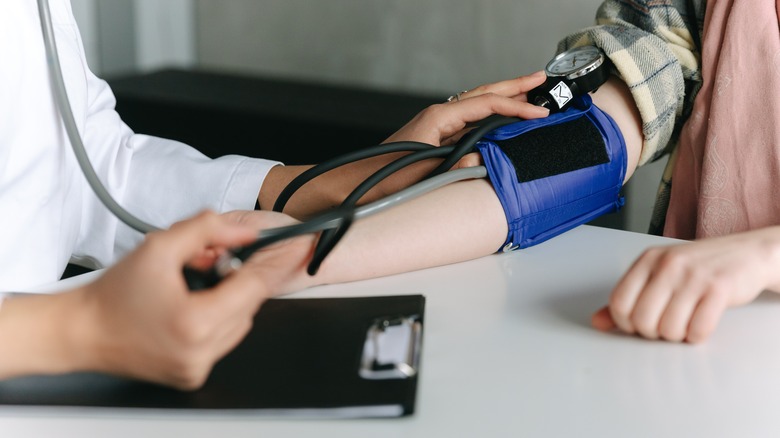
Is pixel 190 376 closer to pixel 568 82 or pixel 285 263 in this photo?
pixel 285 263

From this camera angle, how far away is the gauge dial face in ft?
2.87

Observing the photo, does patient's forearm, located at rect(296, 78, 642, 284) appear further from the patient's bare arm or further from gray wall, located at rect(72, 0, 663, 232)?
gray wall, located at rect(72, 0, 663, 232)

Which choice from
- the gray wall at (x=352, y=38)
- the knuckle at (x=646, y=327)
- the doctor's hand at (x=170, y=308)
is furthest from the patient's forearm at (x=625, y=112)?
the gray wall at (x=352, y=38)

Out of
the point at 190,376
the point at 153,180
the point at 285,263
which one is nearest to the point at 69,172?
the point at 153,180

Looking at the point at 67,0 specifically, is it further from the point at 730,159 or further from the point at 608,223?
the point at 608,223

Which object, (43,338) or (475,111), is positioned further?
(475,111)

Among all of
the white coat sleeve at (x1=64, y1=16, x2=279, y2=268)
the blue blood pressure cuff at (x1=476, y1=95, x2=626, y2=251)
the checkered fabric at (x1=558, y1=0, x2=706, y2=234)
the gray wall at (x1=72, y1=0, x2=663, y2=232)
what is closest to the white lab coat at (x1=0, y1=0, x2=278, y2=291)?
the white coat sleeve at (x1=64, y1=16, x2=279, y2=268)

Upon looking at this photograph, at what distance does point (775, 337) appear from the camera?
0.61 m

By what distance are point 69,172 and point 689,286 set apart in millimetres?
579

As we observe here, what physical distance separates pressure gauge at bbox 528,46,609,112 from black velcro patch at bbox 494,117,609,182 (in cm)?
3

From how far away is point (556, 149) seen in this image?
824 millimetres

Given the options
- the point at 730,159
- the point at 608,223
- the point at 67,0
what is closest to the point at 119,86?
the point at 608,223

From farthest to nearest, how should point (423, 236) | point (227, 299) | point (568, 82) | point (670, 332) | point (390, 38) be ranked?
1. point (390, 38)
2. point (568, 82)
3. point (423, 236)
4. point (670, 332)
5. point (227, 299)

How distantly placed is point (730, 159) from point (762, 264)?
33 centimetres
